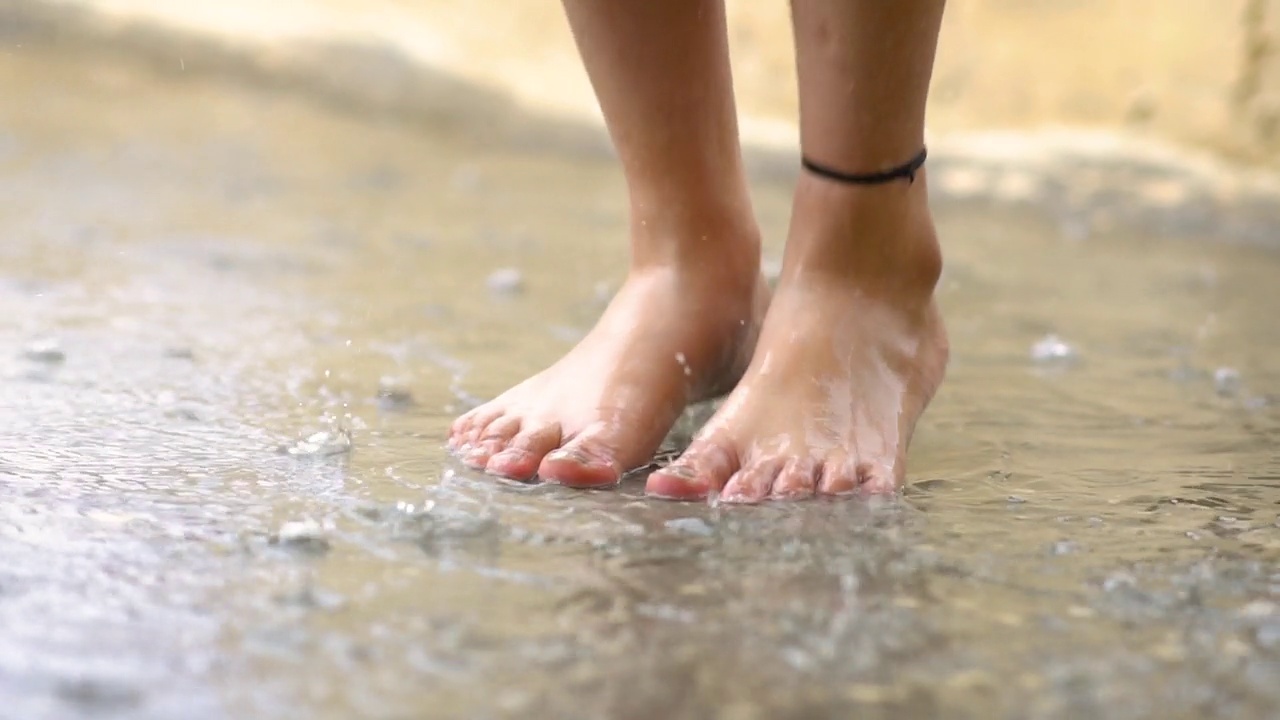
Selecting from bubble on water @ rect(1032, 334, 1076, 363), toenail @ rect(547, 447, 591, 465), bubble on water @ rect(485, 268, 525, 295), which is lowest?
toenail @ rect(547, 447, 591, 465)

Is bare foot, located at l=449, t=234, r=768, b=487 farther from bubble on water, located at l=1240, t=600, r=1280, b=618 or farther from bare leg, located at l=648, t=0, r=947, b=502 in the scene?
bubble on water, located at l=1240, t=600, r=1280, b=618

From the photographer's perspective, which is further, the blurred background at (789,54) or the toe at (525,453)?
the blurred background at (789,54)

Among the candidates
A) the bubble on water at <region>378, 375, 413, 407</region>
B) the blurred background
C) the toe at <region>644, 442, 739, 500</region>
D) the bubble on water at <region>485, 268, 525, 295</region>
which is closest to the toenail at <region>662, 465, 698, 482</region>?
the toe at <region>644, 442, 739, 500</region>

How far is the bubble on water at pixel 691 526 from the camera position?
791 mm

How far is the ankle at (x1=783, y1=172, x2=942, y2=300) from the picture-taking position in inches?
38.5

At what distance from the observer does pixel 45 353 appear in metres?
1.22

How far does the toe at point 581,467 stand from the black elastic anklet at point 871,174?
0.26 meters

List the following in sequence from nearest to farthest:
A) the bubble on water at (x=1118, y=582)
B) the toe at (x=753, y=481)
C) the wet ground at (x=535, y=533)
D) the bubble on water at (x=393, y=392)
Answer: the wet ground at (x=535, y=533)
the bubble on water at (x=1118, y=582)
the toe at (x=753, y=481)
the bubble on water at (x=393, y=392)

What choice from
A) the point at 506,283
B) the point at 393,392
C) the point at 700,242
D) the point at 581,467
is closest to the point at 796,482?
the point at 581,467

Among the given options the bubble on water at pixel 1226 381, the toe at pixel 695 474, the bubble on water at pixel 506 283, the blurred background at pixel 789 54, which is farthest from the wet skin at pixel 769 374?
the blurred background at pixel 789 54

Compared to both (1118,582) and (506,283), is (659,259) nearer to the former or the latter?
(1118,582)

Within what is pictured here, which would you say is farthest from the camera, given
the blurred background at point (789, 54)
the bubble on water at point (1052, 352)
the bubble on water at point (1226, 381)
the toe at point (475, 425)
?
the blurred background at point (789, 54)

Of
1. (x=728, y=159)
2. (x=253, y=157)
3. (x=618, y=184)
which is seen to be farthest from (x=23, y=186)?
(x=728, y=159)

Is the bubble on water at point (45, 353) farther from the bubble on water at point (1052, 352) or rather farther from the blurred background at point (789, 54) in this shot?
the blurred background at point (789, 54)
